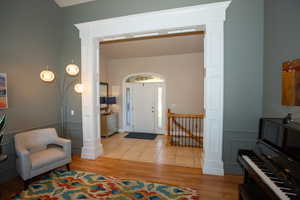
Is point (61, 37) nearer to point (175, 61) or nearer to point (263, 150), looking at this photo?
point (175, 61)

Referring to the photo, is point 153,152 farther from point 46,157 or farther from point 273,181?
point 273,181

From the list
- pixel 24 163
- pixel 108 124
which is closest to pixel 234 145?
pixel 24 163

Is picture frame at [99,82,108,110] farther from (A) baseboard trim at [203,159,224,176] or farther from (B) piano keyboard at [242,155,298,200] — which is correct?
(B) piano keyboard at [242,155,298,200]

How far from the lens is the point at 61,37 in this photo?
11.3ft

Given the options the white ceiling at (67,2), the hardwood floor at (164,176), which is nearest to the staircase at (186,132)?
the hardwood floor at (164,176)

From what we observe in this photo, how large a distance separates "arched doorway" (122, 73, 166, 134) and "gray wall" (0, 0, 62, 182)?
9.79ft

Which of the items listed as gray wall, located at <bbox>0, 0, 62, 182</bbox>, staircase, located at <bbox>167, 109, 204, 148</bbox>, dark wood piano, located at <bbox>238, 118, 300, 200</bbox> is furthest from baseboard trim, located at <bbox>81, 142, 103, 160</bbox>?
dark wood piano, located at <bbox>238, 118, 300, 200</bbox>

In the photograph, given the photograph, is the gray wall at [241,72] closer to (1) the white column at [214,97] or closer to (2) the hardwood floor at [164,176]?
(1) the white column at [214,97]

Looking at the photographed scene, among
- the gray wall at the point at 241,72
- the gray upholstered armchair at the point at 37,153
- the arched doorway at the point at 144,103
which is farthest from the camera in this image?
the arched doorway at the point at 144,103

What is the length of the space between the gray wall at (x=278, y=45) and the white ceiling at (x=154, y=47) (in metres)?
2.25

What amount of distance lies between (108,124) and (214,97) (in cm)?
396

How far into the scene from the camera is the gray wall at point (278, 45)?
1.74 m

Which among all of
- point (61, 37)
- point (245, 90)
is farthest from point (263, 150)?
point (61, 37)

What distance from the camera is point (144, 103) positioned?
5.95 m
